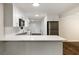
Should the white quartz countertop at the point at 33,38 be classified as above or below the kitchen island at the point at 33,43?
above

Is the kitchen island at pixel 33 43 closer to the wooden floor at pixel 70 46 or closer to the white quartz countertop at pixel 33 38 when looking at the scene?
the white quartz countertop at pixel 33 38

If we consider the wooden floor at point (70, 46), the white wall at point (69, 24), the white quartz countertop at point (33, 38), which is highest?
the white wall at point (69, 24)

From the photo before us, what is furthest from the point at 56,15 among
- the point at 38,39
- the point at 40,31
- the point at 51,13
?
the point at 38,39

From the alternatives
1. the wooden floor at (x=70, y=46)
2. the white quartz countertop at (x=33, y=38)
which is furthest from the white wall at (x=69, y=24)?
the white quartz countertop at (x=33, y=38)

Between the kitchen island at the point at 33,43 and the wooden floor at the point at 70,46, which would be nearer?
the wooden floor at the point at 70,46

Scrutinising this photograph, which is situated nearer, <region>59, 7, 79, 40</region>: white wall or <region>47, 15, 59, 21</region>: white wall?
<region>59, 7, 79, 40</region>: white wall

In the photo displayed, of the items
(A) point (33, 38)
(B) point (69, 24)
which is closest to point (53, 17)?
(B) point (69, 24)

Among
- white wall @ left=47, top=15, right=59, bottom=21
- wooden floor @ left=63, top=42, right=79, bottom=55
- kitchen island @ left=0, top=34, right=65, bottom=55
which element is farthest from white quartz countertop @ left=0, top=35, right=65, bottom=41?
white wall @ left=47, top=15, right=59, bottom=21

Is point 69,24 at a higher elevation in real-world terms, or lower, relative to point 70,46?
higher

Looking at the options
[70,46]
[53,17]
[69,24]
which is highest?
[53,17]

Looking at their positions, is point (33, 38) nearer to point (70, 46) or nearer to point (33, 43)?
point (33, 43)

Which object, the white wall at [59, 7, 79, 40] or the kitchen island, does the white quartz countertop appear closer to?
the kitchen island

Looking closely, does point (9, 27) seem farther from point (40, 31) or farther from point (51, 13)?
point (51, 13)

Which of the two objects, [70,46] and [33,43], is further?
[33,43]
